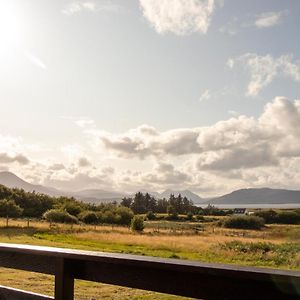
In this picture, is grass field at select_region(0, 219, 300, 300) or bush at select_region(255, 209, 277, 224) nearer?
grass field at select_region(0, 219, 300, 300)

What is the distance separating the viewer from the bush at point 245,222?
93688mm

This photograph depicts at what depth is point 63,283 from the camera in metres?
3.09

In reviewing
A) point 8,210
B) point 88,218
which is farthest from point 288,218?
point 8,210

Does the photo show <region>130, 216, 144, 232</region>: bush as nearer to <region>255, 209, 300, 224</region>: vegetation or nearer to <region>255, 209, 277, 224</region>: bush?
<region>255, 209, 300, 224</region>: vegetation

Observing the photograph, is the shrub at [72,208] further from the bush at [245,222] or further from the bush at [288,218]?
the bush at [288,218]

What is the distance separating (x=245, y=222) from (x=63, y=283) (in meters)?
96.8

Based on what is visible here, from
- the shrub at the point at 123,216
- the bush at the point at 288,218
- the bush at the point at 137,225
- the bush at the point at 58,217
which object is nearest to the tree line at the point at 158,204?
the bush at the point at 288,218

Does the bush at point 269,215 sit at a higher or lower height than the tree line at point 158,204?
lower

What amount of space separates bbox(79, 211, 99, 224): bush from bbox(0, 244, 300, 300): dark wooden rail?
262 feet

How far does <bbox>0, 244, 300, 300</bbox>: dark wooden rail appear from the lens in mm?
2232

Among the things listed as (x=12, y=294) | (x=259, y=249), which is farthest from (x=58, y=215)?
(x=12, y=294)

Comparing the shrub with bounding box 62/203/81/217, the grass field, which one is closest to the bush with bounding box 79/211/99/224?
the shrub with bounding box 62/203/81/217

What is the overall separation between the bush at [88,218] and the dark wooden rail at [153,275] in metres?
79.9

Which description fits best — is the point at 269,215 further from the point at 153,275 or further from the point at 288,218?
the point at 153,275
